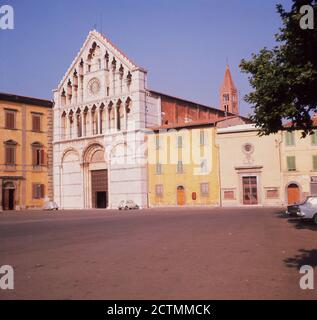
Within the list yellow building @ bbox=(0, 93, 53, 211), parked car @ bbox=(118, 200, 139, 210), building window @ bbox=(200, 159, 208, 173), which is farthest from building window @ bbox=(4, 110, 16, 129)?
building window @ bbox=(200, 159, 208, 173)

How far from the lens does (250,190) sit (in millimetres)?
42625

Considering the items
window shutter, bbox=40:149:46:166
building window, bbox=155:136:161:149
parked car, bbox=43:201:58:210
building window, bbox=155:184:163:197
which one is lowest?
parked car, bbox=43:201:58:210

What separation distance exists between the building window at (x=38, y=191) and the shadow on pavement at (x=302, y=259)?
4524 cm

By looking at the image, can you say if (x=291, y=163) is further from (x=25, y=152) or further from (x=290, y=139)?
(x=25, y=152)

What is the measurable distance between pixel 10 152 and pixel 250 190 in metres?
28.8

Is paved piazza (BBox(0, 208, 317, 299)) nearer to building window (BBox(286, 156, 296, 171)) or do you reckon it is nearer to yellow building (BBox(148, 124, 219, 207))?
building window (BBox(286, 156, 296, 171))

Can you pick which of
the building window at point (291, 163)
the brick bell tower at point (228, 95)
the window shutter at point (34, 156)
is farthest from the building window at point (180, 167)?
the brick bell tower at point (228, 95)

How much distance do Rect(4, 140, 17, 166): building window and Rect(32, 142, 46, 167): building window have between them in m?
3.16

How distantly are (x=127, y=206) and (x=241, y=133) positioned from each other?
49.0ft

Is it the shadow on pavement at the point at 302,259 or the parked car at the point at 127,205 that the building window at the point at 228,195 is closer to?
the parked car at the point at 127,205

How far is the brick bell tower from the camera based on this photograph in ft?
293

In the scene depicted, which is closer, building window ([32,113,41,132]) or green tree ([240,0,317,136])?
green tree ([240,0,317,136])

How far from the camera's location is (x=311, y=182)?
131ft
